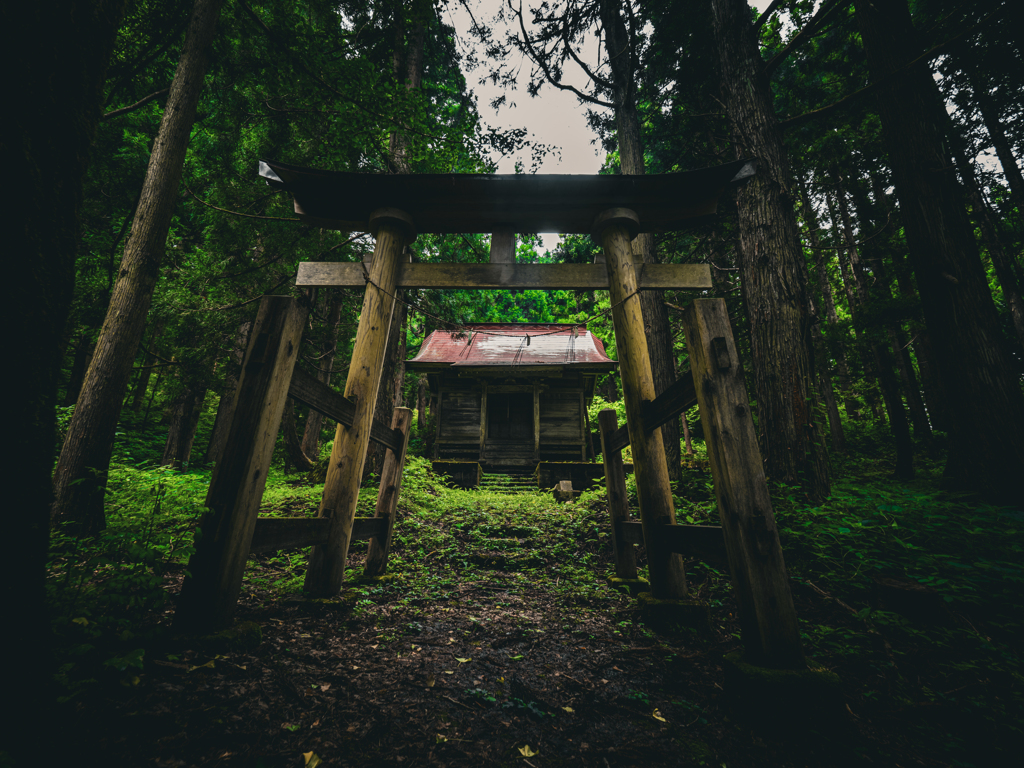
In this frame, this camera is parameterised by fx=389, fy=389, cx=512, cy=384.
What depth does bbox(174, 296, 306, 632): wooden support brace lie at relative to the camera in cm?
202

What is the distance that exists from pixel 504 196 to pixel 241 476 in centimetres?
359

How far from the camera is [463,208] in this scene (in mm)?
4332

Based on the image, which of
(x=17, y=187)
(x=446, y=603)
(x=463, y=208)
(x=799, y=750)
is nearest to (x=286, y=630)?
(x=446, y=603)

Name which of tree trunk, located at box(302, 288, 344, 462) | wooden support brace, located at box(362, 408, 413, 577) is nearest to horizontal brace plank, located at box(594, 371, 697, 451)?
wooden support brace, located at box(362, 408, 413, 577)

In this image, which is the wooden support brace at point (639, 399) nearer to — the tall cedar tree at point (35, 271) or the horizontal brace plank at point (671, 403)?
the horizontal brace plank at point (671, 403)

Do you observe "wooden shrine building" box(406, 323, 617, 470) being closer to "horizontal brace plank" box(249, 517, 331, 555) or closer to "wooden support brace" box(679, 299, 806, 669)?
"horizontal brace plank" box(249, 517, 331, 555)

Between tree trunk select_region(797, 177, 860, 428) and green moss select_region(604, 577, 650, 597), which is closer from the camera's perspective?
green moss select_region(604, 577, 650, 597)

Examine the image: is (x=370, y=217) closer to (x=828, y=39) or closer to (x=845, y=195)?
(x=828, y=39)

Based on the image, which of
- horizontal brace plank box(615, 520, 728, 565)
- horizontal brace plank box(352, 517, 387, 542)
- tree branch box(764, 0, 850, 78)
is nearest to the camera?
horizontal brace plank box(615, 520, 728, 565)

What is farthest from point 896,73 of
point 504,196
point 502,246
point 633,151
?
point 502,246

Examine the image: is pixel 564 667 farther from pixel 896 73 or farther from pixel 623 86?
pixel 623 86

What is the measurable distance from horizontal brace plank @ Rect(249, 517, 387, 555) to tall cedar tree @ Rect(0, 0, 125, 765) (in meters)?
0.93

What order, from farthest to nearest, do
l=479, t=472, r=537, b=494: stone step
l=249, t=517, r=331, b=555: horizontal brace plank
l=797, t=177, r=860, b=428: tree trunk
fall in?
l=479, t=472, r=537, b=494: stone step → l=797, t=177, r=860, b=428: tree trunk → l=249, t=517, r=331, b=555: horizontal brace plank

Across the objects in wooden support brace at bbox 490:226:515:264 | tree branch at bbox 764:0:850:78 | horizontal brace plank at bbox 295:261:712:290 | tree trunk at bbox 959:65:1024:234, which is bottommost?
horizontal brace plank at bbox 295:261:712:290
